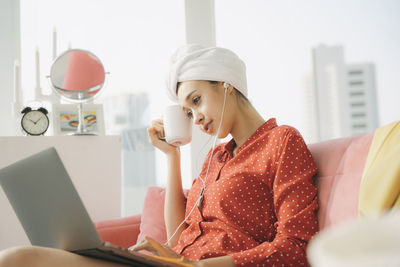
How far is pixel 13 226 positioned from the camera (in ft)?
6.70

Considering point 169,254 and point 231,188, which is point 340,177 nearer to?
point 231,188

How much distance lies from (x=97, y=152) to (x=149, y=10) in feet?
3.71

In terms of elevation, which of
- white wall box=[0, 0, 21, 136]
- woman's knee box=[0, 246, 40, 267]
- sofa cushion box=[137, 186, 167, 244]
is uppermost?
white wall box=[0, 0, 21, 136]

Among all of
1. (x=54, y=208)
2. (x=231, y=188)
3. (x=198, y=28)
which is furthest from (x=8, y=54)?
(x=54, y=208)

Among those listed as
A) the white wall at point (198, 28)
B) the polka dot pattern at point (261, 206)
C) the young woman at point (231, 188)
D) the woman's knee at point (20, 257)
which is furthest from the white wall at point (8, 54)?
the woman's knee at point (20, 257)

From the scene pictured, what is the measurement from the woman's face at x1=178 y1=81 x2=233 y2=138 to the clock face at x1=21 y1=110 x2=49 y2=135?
1.21 metres

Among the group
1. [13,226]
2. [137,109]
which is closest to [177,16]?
[137,109]

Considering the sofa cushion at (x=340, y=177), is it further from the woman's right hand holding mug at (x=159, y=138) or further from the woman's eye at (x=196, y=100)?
the woman's right hand holding mug at (x=159, y=138)

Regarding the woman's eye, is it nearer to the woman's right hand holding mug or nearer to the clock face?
the woman's right hand holding mug

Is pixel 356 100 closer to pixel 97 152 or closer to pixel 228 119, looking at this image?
pixel 228 119

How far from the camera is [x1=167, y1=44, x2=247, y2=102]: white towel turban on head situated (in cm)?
144

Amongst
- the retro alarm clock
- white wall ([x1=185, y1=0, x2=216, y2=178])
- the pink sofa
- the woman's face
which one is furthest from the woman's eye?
the retro alarm clock

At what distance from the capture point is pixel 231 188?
130 centimetres

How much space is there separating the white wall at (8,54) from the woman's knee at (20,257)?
234 centimetres
